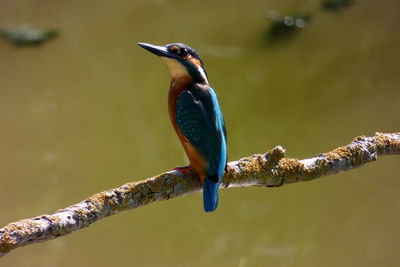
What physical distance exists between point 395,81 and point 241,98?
148 cm

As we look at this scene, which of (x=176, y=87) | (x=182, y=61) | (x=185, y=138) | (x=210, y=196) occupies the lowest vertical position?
(x=210, y=196)

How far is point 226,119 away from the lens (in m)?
4.40

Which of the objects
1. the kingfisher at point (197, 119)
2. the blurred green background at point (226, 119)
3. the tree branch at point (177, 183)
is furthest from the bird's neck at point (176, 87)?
the blurred green background at point (226, 119)

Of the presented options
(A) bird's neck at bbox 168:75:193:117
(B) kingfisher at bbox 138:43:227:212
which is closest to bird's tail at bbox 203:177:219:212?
(B) kingfisher at bbox 138:43:227:212

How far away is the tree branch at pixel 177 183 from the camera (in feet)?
4.67

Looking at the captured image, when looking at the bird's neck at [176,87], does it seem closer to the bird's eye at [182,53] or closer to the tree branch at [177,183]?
the bird's eye at [182,53]

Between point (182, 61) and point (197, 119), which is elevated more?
point (182, 61)

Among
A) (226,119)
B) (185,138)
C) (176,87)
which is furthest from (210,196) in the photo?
(226,119)

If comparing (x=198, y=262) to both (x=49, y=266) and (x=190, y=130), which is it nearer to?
(x=49, y=266)

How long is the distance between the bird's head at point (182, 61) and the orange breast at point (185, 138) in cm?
3

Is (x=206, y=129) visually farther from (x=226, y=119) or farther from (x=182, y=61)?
(x=226, y=119)

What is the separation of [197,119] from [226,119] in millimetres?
2518

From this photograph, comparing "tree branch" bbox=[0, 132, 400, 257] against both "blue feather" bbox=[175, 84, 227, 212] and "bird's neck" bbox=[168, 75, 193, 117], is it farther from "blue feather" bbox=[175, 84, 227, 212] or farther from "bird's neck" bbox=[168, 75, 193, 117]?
"bird's neck" bbox=[168, 75, 193, 117]

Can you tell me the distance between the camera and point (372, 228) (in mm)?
3299
